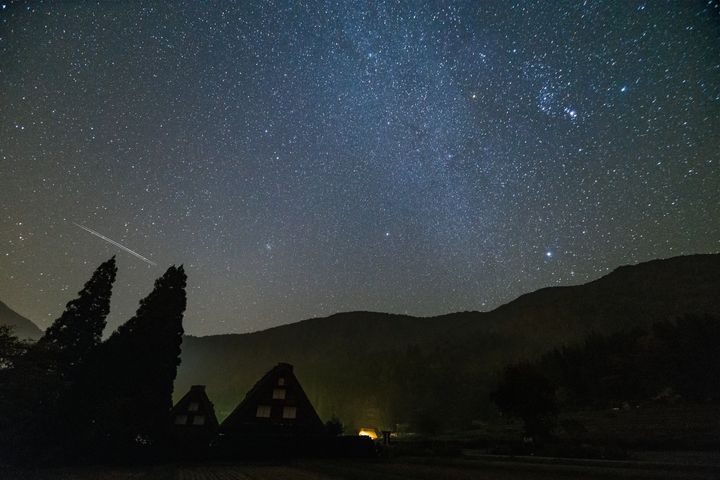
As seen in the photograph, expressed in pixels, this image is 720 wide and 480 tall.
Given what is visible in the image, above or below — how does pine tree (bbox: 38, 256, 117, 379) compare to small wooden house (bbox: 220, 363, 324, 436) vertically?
above

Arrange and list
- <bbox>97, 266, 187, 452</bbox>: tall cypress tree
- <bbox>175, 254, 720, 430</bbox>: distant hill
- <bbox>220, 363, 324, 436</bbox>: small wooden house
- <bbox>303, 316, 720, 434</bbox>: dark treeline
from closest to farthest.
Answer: <bbox>97, 266, 187, 452</bbox>: tall cypress tree → <bbox>220, 363, 324, 436</bbox>: small wooden house → <bbox>303, 316, 720, 434</bbox>: dark treeline → <bbox>175, 254, 720, 430</bbox>: distant hill

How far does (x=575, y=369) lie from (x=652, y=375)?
60.4 ft

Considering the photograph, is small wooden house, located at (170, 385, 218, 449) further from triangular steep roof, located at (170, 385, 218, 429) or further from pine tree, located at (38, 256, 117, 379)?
pine tree, located at (38, 256, 117, 379)

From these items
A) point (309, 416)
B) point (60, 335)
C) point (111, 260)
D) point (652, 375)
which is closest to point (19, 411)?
point (60, 335)

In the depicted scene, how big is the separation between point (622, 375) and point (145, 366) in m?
79.8

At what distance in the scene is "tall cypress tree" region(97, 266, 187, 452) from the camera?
29.2 metres

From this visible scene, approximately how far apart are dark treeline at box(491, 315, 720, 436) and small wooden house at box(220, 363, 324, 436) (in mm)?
23614

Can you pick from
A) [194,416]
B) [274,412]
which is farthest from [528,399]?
[194,416]

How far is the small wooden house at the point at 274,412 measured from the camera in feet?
149

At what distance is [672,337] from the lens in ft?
220

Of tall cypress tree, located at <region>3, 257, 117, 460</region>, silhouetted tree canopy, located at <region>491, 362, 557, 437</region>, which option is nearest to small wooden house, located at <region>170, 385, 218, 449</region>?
tall cypress tree, located at <region>3, 257, 117, 460</region>

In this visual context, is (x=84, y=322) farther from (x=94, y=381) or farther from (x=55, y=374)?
(x=55, y=374)

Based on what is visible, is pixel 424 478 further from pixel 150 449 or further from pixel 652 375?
pixel 652 375

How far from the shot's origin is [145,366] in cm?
3253
